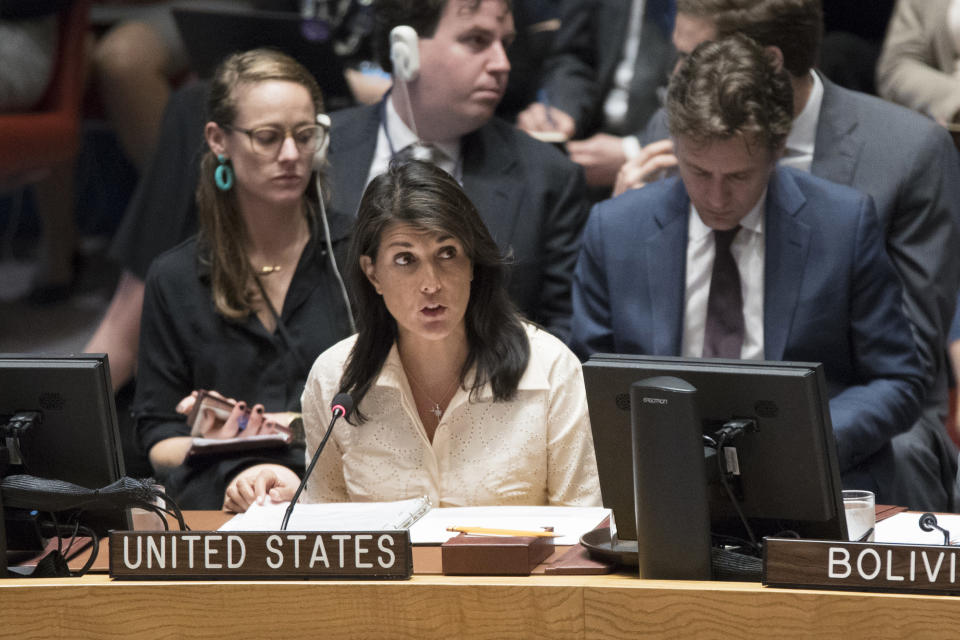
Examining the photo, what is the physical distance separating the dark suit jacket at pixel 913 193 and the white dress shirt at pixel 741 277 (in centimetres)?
33

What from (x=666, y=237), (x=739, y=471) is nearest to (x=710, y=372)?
(x=739, y=471)

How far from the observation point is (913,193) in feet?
9.41

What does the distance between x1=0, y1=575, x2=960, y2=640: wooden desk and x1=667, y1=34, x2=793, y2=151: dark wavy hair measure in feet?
3.52

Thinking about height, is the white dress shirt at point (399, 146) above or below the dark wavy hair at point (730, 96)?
below

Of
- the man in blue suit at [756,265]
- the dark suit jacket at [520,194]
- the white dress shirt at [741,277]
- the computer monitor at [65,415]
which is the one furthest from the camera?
the dark suit jacket at [520,194]

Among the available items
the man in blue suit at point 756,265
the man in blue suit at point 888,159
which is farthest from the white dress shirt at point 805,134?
the man in blue suit at point 756,265

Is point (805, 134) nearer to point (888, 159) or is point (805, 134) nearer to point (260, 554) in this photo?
point (888, 159)

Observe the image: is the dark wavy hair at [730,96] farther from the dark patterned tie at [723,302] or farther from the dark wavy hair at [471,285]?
the dark wavy hair at [471,285]

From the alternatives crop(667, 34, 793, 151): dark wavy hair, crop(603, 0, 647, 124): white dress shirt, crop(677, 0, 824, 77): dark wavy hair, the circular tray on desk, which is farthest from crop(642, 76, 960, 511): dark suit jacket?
the circular tray on desk

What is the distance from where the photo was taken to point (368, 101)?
3.83 metres

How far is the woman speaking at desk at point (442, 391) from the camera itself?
7.66ft

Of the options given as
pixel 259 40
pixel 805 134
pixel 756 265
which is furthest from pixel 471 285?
pixel 259 40

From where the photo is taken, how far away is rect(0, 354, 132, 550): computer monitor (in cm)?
183

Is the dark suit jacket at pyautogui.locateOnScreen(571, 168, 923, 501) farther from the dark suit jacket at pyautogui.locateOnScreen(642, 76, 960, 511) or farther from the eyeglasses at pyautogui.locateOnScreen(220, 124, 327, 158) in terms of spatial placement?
the eyeglasses at pyautogui.locateOnScreen(220, 124, 327, 158)
